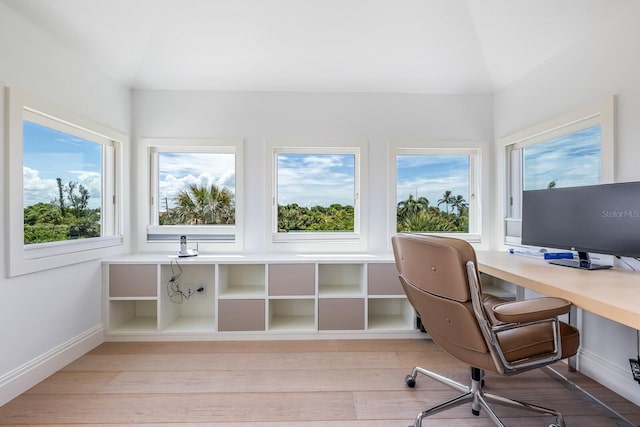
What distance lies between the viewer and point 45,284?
6.63 feet

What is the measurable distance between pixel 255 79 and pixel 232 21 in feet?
1.72

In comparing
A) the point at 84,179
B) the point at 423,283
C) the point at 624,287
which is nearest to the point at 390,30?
the point at 423,283

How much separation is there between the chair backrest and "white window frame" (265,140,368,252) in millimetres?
1469

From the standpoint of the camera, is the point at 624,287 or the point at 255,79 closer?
the point at 624,287

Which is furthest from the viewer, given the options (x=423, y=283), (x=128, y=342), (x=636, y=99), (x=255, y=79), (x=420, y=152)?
(x=420, y=152)

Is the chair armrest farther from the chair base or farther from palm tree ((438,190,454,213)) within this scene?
palm tree ((438,190,454,213))

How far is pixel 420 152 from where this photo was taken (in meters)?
3.06

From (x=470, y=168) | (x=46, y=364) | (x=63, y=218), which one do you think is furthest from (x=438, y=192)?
(x=46, y=364)

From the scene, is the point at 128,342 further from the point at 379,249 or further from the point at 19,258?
the point at 379,249

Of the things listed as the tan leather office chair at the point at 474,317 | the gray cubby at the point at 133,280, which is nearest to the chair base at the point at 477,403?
the tan leather office chair at the point at 474,317

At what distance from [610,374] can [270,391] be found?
2119 millimetres

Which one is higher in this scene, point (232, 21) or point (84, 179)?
point (232, 21)

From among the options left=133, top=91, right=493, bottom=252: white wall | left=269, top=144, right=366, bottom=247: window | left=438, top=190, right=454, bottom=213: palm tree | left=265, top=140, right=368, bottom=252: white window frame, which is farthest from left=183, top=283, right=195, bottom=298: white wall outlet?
left=438, top=190, right=454, bottom=213: palm tree

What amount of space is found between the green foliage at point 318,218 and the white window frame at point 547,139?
151 centimetres
